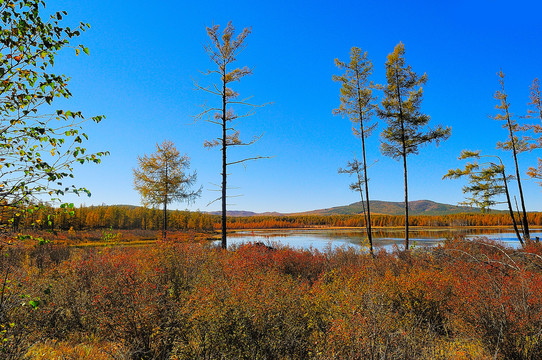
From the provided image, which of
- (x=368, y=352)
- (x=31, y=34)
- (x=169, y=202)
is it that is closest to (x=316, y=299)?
(x=368, y=352)

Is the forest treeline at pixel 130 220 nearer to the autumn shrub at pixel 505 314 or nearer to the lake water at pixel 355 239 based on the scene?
the lake water at pixel 355 239

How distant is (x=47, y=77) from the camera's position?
3002 millimetres

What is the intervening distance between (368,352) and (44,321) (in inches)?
229

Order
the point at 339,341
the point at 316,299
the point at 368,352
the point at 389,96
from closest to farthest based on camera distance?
the point at 368,352, the point at 339,341, the point at 316,299, the point at 389,96

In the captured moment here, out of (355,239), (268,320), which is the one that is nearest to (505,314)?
(268,320)

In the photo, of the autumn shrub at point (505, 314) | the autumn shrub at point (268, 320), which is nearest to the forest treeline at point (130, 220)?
the autumn shrub at point (268, 320)

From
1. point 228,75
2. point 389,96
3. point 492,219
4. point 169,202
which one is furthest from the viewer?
point 492,219

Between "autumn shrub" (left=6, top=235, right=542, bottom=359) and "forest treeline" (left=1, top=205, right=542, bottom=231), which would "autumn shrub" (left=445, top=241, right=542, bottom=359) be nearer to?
"autumn shrub" (left=6, top=235, right=542, bottom=359)

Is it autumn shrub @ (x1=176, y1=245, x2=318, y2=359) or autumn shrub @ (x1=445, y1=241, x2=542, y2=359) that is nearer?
autumn shrub @ (x1=176, y1=245, x2=318, y2=359)

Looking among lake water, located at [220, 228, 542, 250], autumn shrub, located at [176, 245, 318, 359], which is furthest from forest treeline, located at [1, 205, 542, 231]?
lake water, located at [220, 228, 542, 250]

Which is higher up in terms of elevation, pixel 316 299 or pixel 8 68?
pixel 8 68

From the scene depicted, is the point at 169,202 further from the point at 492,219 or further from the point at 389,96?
the point at 492,219

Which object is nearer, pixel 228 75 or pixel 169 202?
pixel 228 75

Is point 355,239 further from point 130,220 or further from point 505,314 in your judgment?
point 130,220
